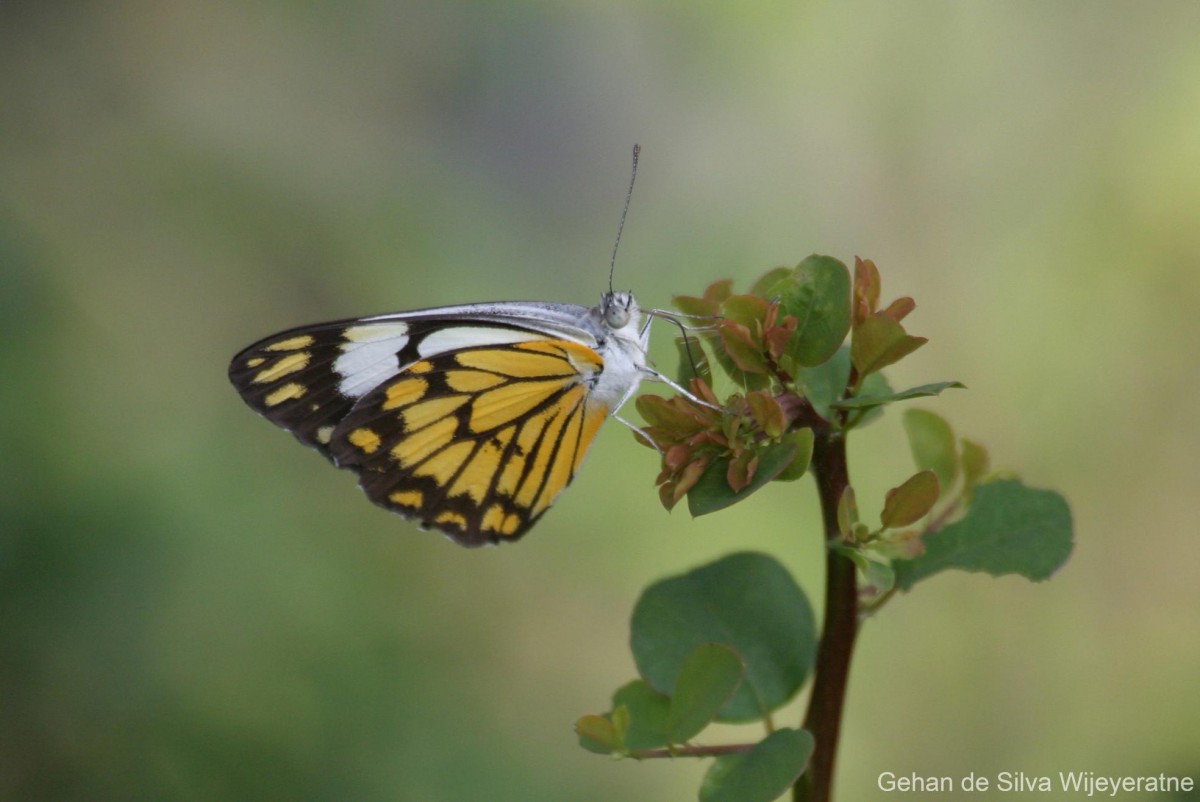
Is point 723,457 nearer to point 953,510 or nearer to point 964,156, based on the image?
point 953,510

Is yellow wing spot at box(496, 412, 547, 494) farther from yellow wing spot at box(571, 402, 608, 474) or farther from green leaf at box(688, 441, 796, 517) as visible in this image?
green leaf at box(688, 441, 796, 517)

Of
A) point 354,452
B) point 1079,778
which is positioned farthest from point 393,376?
point 1079,778

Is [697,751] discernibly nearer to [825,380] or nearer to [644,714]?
[644,714]

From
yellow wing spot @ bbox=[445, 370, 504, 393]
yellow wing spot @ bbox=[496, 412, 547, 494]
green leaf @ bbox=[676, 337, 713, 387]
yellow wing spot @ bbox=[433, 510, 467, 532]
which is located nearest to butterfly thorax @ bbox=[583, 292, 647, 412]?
yellow wing spot @ bbox=[496, 412, 547, 494]

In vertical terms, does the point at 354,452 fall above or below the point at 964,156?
below

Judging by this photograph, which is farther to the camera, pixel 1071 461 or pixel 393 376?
pixel 1071 461

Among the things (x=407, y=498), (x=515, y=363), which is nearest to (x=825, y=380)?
(x=515, y=363)

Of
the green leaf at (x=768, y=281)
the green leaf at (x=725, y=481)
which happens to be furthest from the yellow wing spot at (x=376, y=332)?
the green leaf at (x=725, y=481)
